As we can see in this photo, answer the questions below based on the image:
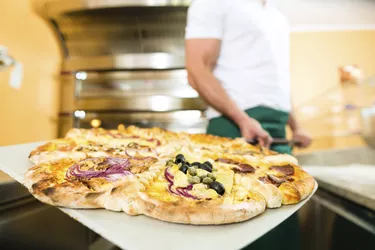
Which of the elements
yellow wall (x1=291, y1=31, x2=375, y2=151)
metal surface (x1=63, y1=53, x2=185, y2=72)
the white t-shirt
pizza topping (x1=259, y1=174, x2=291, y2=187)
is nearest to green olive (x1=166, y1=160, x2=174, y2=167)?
pizza topping (x1=259, y1=174, x2=291, y2=187)

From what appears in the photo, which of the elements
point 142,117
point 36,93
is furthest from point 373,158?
point 36,93

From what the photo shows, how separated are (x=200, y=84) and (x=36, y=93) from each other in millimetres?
1735

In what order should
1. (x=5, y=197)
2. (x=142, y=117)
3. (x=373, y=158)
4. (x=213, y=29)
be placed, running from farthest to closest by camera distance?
(x=142, y=117) → (x=373, y=158) → (x=213, y=29) → (x=5, y=197)

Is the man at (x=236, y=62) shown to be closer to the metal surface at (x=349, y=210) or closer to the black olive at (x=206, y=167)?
the metal surface at (x=349, y=210)

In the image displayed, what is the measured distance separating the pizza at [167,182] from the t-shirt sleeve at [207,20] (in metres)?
0.54

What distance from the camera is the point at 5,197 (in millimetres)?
869

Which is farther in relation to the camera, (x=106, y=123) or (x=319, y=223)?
(x=106, y=123)

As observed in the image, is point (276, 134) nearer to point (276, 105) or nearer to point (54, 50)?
point (276, 105)

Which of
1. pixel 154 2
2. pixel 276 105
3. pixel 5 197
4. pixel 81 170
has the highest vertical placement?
pixel 154 2

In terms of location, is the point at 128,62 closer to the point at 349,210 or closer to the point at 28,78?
the point at 28,78

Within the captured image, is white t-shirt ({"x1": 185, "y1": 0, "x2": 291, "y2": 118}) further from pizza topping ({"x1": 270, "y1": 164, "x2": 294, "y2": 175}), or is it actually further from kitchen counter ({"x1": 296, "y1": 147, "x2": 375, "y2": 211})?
pizza topping ({"x1": 270, "y1": 164, "x2": 294, "y2": 175})

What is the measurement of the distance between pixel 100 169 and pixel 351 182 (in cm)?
90

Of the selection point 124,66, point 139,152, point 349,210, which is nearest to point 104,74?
point 124,66

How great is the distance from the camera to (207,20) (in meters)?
1.31
